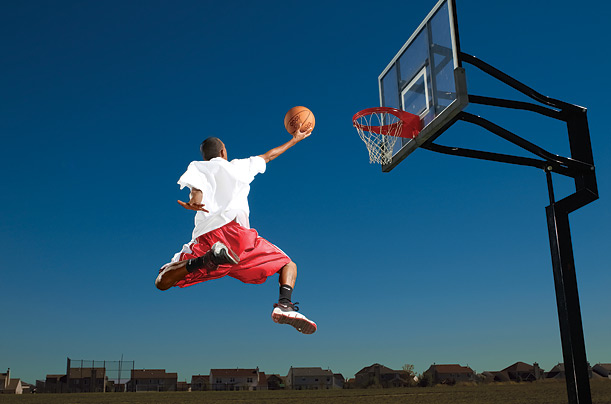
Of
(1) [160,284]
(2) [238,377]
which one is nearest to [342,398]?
(1) [160,284]

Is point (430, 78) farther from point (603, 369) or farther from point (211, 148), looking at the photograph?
point (603, 369)

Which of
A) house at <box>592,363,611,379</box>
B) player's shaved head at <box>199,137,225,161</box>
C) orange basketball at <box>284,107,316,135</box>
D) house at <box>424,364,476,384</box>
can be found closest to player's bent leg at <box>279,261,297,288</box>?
player's shaved head at <box>199,137,225,161</box>

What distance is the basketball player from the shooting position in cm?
503

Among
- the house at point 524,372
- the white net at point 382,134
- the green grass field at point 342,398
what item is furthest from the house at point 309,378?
the white net at point 382,134

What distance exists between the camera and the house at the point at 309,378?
75.3 meters

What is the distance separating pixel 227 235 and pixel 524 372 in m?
81.0

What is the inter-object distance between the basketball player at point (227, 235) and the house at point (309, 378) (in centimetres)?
7224

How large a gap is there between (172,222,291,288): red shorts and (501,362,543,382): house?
75.6 meters

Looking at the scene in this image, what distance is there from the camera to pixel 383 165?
880 centimetres

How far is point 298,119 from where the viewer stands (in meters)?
5.99

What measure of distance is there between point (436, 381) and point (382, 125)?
6974cm

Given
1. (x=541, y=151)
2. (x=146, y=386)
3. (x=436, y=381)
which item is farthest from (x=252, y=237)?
(x=436, y=381)

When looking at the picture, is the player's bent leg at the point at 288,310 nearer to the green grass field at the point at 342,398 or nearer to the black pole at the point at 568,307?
the black pole at the point at 568,307

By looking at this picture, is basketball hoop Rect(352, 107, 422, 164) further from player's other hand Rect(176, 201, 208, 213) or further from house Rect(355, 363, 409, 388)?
house Rect(355, 363, 409, 388)
